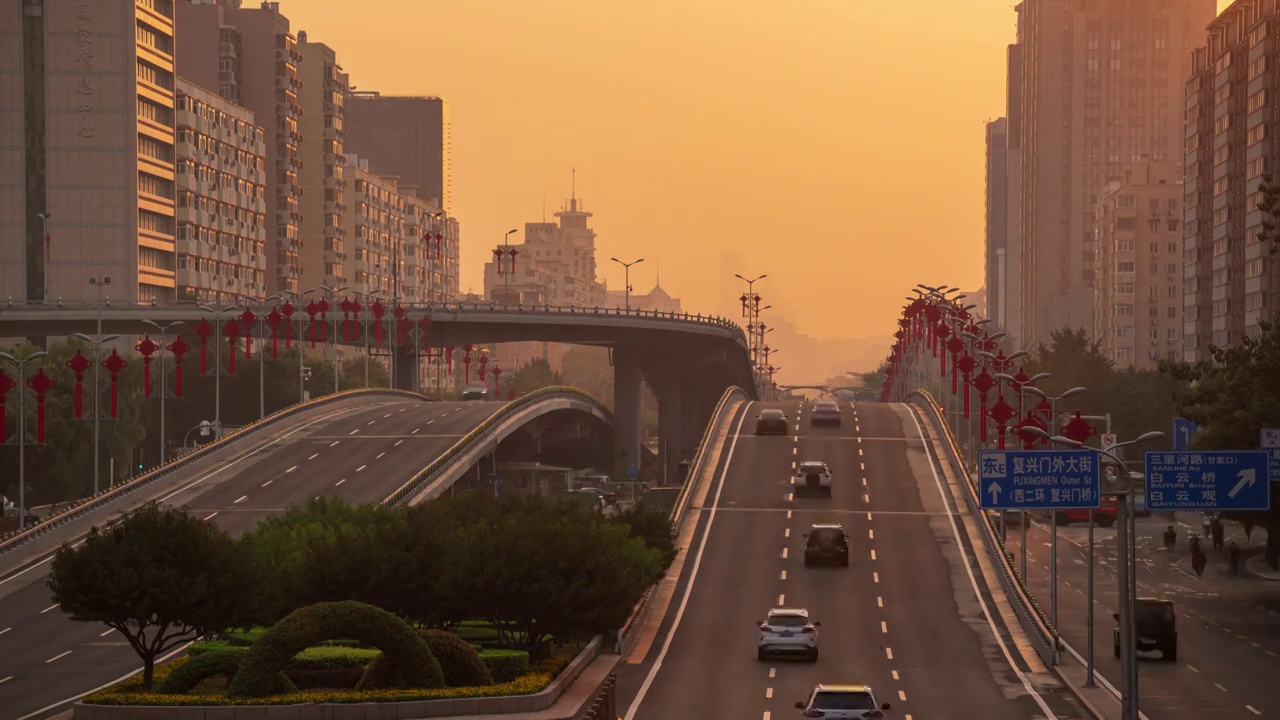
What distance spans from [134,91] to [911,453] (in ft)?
285

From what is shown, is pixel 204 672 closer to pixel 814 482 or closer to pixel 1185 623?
pixel 1185 623

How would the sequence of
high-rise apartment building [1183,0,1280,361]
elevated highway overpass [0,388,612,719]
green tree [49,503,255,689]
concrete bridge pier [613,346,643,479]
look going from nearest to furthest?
green tree [49,503,255,689], elevated highway overpass [0,388,612,719], high-rise apartment building [1183,0,1280,361], concrete bridge pier [613,346,643,479]

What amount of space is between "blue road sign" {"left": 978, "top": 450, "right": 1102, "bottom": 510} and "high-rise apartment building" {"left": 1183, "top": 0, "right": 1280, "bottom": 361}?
7432cm

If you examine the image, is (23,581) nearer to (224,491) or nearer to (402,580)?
(224,491)

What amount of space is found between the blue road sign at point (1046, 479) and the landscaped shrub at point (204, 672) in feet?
70.4

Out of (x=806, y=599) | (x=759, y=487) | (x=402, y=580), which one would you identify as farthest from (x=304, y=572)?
(x=759, y=487)

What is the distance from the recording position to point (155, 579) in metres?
47.8

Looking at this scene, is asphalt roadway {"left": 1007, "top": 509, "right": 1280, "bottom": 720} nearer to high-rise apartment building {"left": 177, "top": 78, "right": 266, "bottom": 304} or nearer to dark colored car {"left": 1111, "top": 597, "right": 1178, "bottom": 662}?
dark colored car {"left": 1111, "top": 597, "right": 1178, "bottom": 662}

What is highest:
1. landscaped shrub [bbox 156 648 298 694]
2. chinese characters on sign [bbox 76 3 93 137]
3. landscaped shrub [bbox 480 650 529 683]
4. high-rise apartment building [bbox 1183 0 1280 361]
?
chinese characters on sign [bbox 76 3 93 137]

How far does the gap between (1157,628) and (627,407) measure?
11865cm

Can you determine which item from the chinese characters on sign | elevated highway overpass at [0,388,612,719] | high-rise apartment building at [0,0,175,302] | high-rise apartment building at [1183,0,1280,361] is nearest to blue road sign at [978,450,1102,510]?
elevated highway overpass at [0,388,612,719]

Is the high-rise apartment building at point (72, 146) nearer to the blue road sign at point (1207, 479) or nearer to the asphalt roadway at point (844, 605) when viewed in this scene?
the asphalt roadway at point (844, 605)

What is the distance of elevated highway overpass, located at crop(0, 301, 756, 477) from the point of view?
14525 centimetres

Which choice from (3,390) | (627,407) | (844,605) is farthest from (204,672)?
(627,407)
